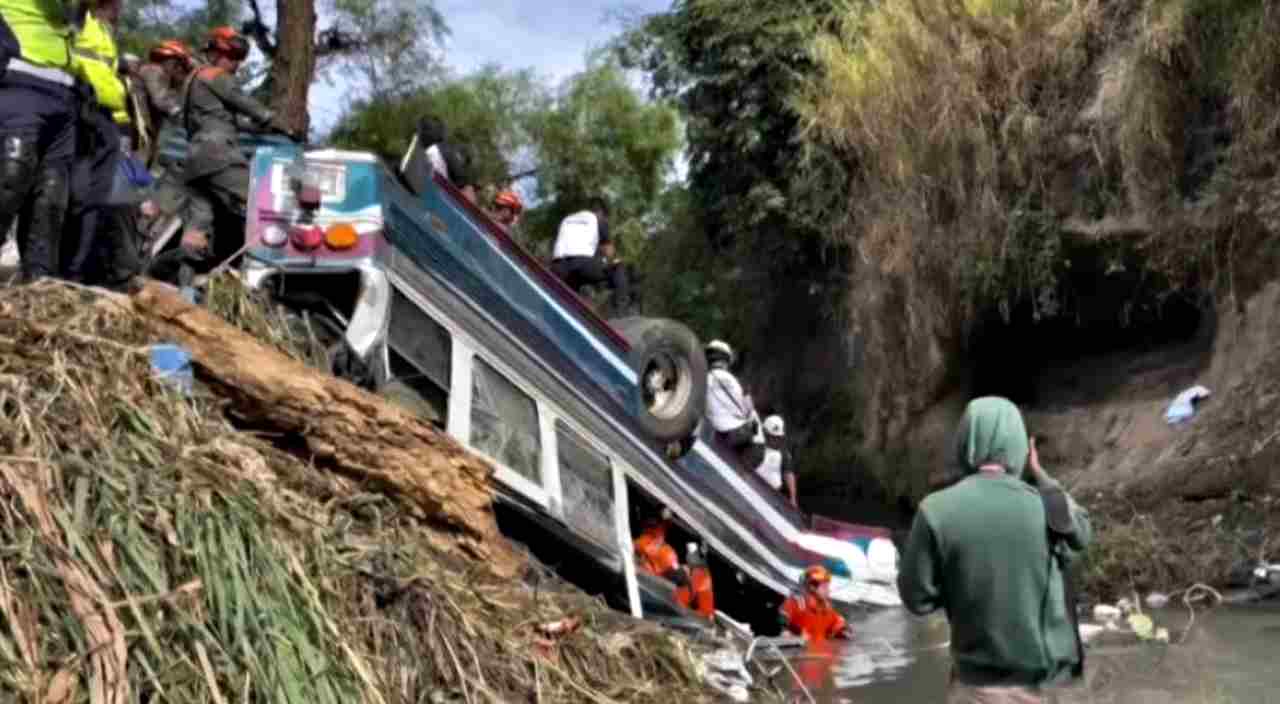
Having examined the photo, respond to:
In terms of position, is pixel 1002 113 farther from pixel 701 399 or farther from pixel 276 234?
pixel 276 234

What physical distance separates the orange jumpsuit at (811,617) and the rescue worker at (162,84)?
4672 mm

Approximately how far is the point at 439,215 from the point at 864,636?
4.77 meters

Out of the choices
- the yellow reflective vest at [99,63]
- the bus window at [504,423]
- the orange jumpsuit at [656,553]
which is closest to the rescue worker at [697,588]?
the orange jumpsuit at [656,553]

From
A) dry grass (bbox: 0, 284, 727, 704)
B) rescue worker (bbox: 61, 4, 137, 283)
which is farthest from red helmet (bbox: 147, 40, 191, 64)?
dry grass (bbox: 0, 284, 727, 704)

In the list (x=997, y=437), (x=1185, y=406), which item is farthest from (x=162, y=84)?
(x=1185, y=406)

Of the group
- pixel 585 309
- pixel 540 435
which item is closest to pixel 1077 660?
pixel 540 435

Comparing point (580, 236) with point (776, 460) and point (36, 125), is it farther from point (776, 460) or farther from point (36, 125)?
point (36, 125)

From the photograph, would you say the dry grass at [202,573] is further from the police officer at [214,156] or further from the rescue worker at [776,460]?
the rescue worker at [776,460]

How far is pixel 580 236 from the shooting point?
10703 mm

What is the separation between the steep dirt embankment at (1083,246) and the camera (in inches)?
500

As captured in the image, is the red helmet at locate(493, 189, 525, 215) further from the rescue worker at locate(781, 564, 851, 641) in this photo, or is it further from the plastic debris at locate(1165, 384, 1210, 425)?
the plastic debris at locate(1165, 384, 1210, 425)

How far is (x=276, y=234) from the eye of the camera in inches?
287

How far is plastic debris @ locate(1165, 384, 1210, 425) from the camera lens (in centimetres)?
1431

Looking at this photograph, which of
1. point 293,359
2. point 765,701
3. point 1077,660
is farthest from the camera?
point 765,701
